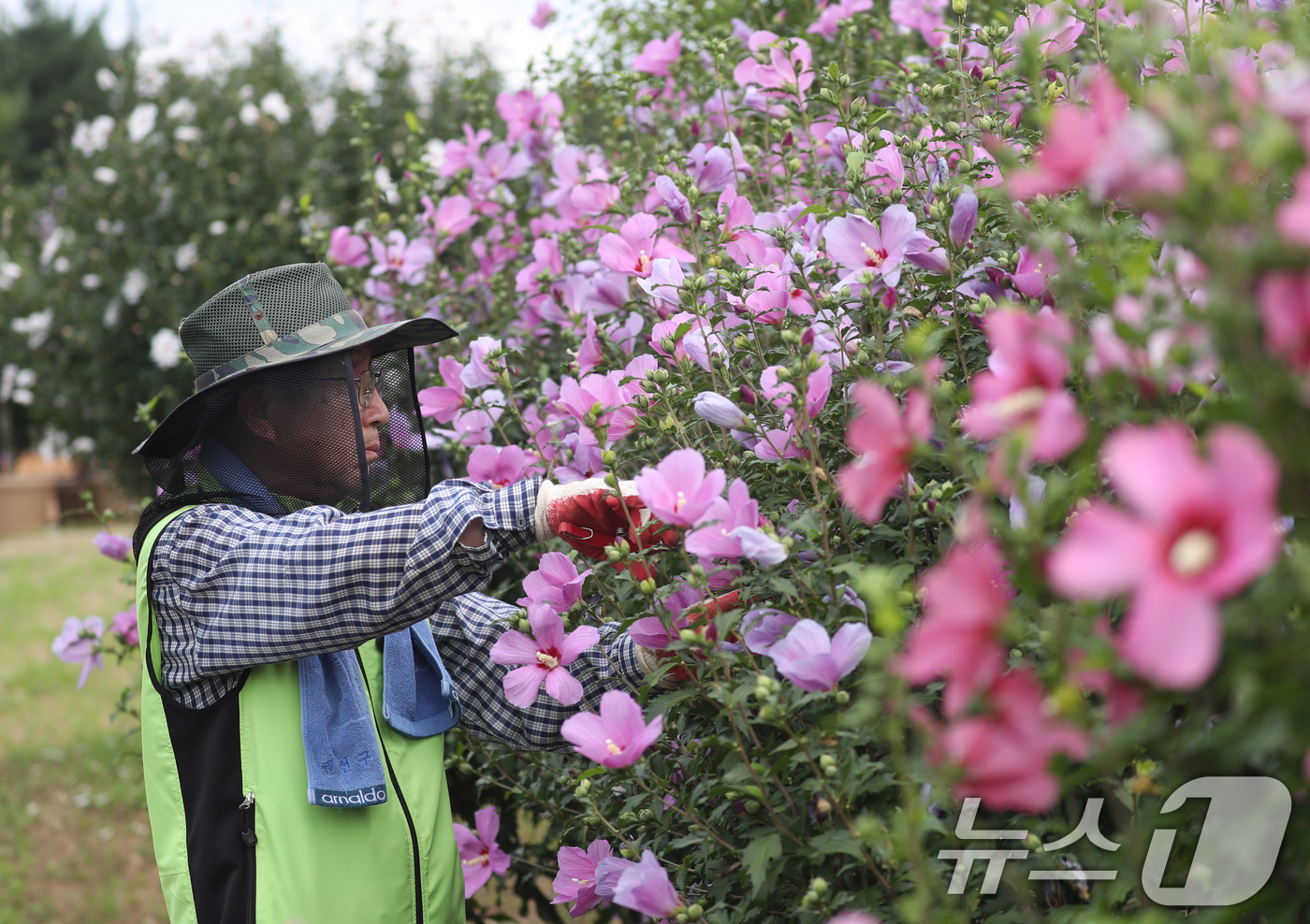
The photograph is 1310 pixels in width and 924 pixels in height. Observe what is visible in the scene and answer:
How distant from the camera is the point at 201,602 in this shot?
5.00 feet

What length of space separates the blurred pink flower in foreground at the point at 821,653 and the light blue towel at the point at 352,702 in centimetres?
83

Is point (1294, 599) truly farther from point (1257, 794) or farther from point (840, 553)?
point (840, 553)

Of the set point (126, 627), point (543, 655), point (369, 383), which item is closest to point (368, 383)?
point (369, 383)

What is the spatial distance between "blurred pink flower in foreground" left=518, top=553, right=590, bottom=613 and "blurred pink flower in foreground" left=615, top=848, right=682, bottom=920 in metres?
0.36

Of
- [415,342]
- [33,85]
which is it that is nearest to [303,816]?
[415,342]

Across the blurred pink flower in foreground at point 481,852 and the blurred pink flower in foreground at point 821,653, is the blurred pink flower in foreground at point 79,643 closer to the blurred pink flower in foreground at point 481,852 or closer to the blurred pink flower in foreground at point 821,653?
the blurred pink flower in foreground at point 481,852

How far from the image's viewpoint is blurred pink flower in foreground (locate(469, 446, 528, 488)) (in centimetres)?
166

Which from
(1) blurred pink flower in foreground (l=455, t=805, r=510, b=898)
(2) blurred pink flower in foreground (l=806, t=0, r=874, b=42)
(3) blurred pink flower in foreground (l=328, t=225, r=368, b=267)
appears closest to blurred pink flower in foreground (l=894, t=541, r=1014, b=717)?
(1) blurred pink flower in foreground (l=455, t=805, r=510, b=898)

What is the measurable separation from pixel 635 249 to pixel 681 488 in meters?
0.62

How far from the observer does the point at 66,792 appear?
467 centimetres

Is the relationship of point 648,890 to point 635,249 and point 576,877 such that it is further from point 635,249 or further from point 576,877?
point 635,249

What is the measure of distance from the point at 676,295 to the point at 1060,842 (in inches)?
32.5

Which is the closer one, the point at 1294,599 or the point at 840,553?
the point at 1294,599

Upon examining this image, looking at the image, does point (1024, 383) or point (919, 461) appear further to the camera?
point (919, 461)
